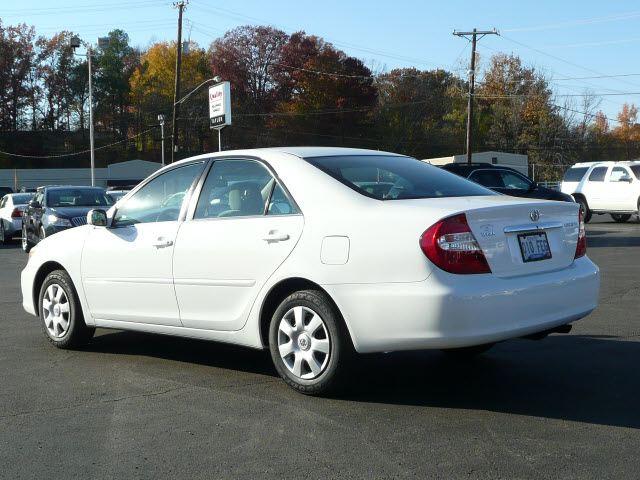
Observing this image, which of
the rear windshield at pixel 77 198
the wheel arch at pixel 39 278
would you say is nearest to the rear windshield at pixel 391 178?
the wheel arch at pixel 39 278

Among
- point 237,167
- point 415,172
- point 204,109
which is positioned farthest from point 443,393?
point 204,109

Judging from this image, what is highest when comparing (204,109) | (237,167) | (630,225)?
(204,109)

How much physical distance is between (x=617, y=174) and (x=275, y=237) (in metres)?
22.4

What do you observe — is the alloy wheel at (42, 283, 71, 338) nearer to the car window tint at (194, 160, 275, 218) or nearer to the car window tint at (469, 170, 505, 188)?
the car window tint at (194, 160, 275, 218)

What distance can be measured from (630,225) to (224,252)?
2200 centimetres

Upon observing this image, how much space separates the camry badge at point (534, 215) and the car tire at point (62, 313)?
12.5 feet

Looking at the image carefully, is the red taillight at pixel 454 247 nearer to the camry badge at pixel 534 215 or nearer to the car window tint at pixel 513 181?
the camry badge at pixel 534 215

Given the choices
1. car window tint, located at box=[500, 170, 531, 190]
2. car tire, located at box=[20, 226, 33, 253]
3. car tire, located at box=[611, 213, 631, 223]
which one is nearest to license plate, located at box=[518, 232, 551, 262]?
car window tint, located at box=[500, 170, 531, 190]

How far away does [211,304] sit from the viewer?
6.03 meters

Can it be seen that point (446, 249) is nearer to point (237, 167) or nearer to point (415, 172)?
point (415, 172)

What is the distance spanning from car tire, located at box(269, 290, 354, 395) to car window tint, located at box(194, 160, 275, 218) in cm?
80

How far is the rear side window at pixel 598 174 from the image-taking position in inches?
1041

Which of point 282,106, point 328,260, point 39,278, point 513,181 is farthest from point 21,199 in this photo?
point 282,106

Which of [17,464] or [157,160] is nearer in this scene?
[17,464]
